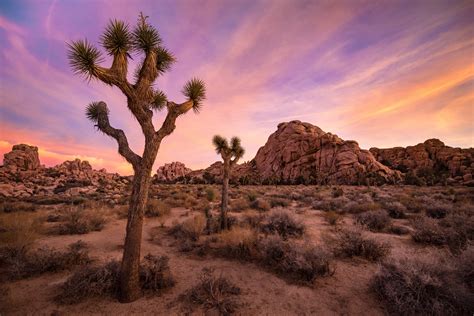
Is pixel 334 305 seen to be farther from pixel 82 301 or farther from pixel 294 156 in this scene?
pixel 294 156

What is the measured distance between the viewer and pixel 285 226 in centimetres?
771

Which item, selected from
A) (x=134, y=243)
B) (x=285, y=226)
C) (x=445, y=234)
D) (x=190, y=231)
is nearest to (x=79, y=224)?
(x=190, y=231)

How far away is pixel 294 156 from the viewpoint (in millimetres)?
65375

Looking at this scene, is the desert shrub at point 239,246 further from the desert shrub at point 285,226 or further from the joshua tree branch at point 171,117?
the joshua tree branch at point 171,117

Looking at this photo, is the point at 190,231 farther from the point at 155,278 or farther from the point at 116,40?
the point at 116,40

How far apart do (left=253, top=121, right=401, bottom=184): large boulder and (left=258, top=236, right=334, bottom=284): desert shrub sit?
44.9 m

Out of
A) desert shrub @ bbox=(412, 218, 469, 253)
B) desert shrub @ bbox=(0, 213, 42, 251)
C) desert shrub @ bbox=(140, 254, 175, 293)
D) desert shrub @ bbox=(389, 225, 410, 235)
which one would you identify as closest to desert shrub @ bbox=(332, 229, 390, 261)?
desert shrub @ bbox=(412, 218, 469, 253)

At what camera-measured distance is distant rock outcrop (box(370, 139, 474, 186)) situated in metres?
53.7

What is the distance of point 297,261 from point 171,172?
292ft

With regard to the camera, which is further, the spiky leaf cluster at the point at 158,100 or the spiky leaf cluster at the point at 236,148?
the spiky leaf cluster at the point at 236,148

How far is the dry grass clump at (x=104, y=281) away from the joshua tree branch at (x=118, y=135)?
2.32m

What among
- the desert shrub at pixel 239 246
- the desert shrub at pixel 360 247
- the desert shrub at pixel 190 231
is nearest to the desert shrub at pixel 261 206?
the desert shrub at pixel 190 231

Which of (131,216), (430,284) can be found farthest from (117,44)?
(430,284)

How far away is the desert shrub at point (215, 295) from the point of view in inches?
142
